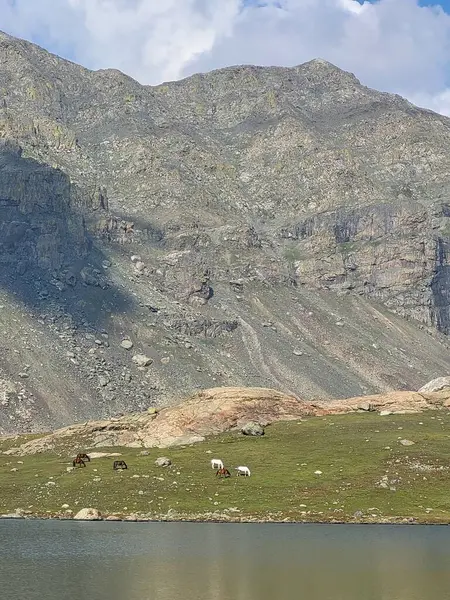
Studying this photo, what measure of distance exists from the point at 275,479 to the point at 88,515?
23270 millimetres

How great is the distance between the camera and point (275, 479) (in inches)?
3492

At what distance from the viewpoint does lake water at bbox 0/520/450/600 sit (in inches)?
1754

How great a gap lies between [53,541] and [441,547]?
31.2 meters

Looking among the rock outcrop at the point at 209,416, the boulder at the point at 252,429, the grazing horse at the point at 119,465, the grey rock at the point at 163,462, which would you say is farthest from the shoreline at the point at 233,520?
the boulder at the point at 252,429

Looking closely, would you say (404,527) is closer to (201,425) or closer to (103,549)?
(103,549)

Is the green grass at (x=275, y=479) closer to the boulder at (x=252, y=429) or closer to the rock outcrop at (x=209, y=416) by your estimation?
the boulder at (x=252, y=429)

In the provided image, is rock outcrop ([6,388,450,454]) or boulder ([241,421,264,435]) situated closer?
boulder ([241,421,264,435])

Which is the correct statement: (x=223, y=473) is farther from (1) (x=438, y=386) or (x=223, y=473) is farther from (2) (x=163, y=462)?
(1) (x=438, y=386)

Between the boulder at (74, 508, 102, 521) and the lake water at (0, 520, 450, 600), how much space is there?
6.04 feet

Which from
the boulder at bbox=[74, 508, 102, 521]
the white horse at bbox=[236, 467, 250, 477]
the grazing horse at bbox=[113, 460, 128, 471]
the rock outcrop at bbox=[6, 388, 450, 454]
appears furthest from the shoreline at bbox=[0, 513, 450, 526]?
the rock outcrop at bbox=[6, 388, 450, 454]

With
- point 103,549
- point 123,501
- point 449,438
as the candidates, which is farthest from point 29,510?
point 449,438

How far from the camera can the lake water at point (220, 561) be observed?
44.6m

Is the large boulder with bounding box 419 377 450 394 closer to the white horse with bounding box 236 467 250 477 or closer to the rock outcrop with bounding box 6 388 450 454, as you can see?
the rock outcrop with bounding box 6 388 450 454

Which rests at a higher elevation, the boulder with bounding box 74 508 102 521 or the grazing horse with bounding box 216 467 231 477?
the grazing horse with bounding box 216 467 231 477
